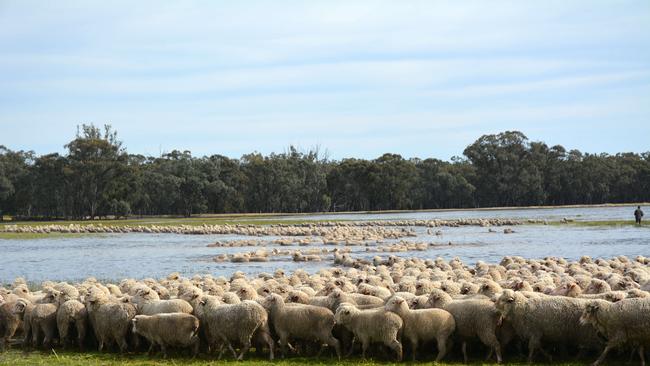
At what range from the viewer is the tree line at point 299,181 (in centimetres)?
11244

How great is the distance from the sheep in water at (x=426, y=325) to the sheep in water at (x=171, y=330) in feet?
12.0

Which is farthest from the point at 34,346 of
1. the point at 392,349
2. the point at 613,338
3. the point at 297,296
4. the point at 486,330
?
the point at 613,338

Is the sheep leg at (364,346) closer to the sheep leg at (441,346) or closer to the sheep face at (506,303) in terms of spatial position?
the sheep leg at (441,346)

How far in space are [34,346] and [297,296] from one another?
17.7 ft

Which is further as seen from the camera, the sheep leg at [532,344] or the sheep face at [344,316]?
the sheep face at [344,316]

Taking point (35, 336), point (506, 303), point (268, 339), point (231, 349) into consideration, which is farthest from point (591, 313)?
point (35, 336)

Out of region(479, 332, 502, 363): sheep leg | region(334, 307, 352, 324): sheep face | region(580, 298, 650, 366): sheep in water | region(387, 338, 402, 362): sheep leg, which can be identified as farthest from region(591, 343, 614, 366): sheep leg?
region(334, 307, 352, 324): sheep face

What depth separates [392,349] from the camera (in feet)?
43.2

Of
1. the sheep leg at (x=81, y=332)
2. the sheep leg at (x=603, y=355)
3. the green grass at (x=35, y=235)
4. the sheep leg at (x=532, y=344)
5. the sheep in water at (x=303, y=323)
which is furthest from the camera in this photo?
the green grass at (x=35, y=235)

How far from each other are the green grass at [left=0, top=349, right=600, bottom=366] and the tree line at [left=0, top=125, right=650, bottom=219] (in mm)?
99211

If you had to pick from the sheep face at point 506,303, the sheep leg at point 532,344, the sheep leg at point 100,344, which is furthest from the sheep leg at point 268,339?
the sheep leg at point 532,344

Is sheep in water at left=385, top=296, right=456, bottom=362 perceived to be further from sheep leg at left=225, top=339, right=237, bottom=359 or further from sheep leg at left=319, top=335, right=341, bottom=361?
sheep leg at left=225, top=339, right=237, bottom=359

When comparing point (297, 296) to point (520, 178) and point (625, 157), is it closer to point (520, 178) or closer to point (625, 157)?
point (520, 178)

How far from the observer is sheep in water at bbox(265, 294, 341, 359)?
1348 cm
